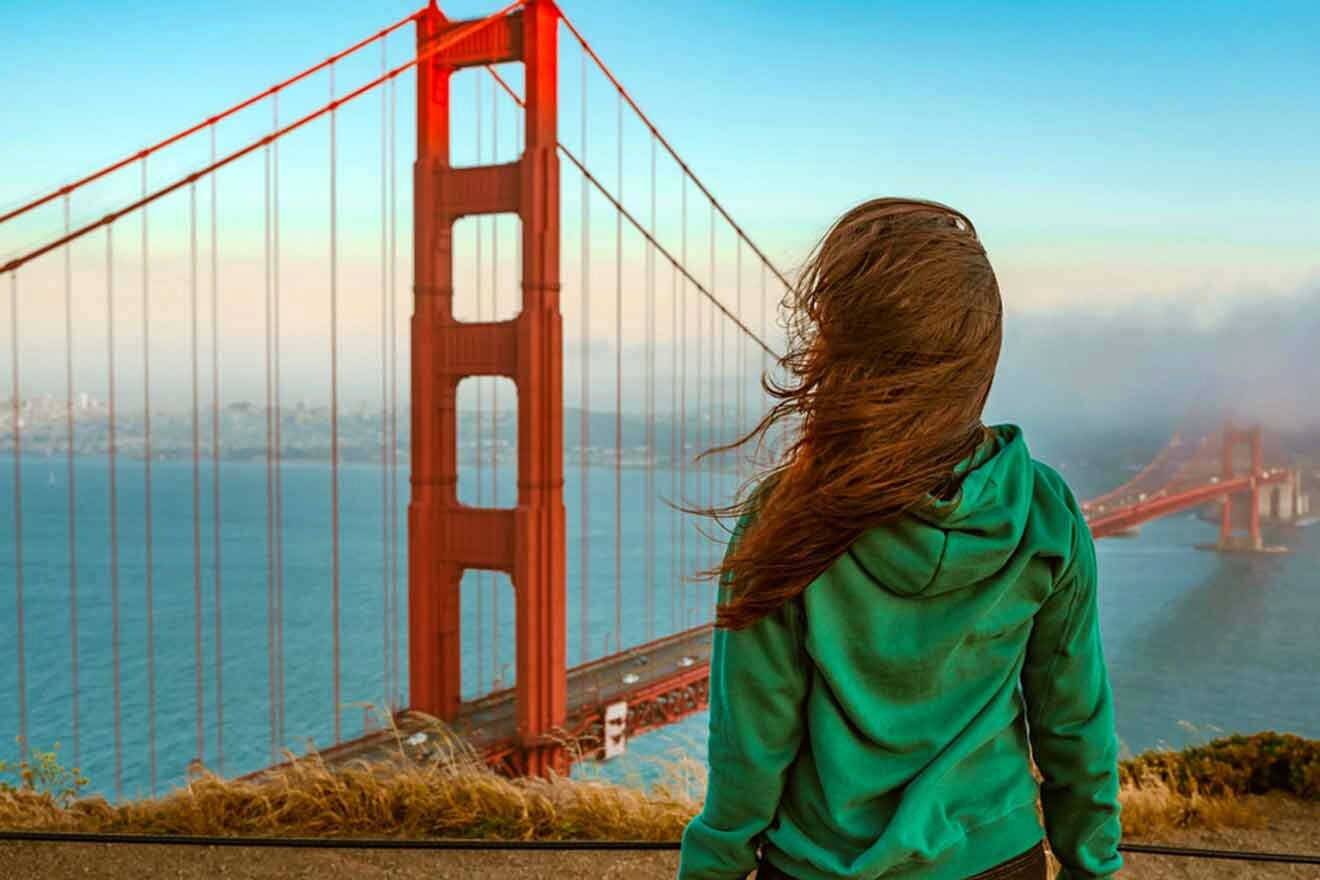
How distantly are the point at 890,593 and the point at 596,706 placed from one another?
10.9 m

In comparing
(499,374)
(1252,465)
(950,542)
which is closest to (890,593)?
(950,542)

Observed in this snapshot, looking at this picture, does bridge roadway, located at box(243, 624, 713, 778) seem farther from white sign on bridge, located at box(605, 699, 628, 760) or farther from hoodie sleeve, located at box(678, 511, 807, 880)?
hoodie sleeve, located at box(678, 511, 807, 880)

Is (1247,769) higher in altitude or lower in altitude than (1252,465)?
higher

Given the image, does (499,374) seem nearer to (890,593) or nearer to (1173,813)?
(1173,813)

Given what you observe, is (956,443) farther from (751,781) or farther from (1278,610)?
(1278,610)

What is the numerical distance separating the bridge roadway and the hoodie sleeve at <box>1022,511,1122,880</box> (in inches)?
306

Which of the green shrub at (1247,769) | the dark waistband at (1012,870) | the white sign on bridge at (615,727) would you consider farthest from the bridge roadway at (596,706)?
the dark waistband at (1012,870)

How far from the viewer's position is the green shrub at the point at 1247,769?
4.11 meters

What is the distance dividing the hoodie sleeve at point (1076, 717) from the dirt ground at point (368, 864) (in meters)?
2.22

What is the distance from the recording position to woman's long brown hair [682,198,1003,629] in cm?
95

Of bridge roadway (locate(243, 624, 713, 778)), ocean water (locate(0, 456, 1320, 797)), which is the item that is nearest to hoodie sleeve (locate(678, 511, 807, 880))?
bridge roadway (locate(243, 624, 713, 778))

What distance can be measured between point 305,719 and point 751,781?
1058 inches

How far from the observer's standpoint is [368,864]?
321cm

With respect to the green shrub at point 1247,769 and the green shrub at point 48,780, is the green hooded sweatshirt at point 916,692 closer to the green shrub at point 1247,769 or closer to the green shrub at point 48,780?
the green shrub at point 1247,769
